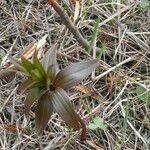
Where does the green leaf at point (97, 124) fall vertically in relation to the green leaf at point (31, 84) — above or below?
below

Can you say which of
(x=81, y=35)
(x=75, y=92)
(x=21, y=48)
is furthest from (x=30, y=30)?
(x=75, y=92)

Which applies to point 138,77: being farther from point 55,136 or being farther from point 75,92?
point 55,136

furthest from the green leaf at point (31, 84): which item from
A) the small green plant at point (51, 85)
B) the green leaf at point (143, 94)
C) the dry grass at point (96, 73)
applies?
the green leaf at point (143, 94)

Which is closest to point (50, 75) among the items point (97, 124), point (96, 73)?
point (97, 124)

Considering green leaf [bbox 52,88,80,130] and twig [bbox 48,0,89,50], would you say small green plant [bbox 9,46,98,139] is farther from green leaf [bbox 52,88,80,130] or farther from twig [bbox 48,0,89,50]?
twig [bbox 48,0,89,50]

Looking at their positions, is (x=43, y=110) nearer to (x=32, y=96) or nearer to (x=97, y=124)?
(x=32, y=96)

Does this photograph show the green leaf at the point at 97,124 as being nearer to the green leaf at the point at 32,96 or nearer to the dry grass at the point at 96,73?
the dry grass at the point at 96,73
